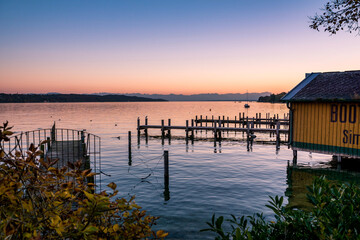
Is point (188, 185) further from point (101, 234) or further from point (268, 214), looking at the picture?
point (101, 234)

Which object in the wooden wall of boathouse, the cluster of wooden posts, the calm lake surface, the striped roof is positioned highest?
the striped roof

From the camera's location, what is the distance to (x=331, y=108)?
1769 cm

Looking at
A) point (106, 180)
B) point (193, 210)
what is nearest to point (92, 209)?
point (193, 210)

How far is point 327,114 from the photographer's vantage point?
58.6ft

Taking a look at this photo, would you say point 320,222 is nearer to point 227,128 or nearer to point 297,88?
point 297,88

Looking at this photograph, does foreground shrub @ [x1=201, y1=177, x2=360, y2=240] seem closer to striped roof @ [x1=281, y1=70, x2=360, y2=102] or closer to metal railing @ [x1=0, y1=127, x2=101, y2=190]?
metal railing @ [x1=0, y1=127, x2=101, y2=190]

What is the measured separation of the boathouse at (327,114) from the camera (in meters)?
17.0

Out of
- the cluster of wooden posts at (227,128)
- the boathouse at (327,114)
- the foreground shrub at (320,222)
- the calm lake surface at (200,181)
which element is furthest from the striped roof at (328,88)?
the foreground shrub at (320,222)

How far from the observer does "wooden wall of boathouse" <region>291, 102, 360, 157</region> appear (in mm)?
16984

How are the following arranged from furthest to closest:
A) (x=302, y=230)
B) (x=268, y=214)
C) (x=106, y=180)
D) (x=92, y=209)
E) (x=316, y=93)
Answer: (x=316, y=93) < (x=106, y=180) < (x=268, y=214) < (x=302, y=230) < (x=92, y=209)

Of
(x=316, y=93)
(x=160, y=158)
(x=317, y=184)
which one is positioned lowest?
(x=160, y=158)

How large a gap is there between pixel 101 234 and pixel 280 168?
18.0 meters

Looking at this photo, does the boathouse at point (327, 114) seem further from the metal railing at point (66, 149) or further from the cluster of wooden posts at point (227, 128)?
the metal railing at point (66, 149)

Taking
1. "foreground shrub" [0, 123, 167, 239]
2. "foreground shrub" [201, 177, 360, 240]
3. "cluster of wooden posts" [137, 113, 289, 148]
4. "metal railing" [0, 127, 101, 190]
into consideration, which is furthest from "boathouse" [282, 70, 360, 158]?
"foreground shrub" [0, 123, 167, 239]
